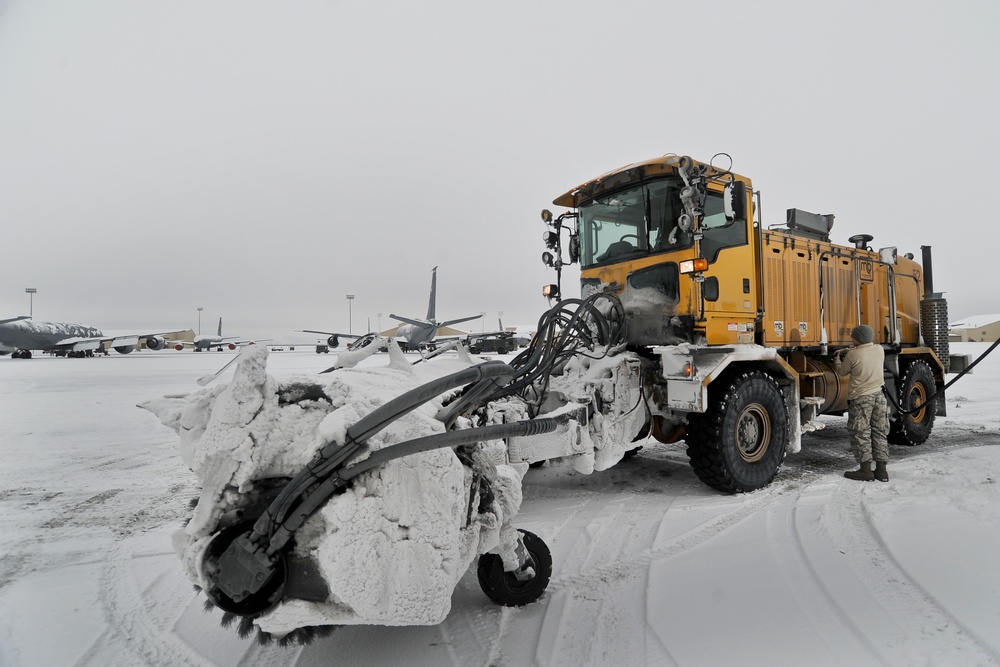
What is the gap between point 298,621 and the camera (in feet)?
5.87

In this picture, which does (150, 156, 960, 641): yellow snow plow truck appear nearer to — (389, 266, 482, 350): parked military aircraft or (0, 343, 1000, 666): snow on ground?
(0, 343, 1000, 666): snow on ground

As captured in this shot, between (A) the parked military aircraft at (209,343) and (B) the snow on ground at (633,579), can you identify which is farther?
(A) the parked military aircraft at (209,343)

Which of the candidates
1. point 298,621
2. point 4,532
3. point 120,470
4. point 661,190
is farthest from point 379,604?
point 120,470

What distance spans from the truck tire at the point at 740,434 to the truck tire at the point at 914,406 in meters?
3.00

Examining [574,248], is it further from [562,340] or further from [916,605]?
[916,605]

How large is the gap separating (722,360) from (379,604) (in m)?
3.44

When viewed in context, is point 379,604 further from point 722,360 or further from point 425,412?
point 722,360

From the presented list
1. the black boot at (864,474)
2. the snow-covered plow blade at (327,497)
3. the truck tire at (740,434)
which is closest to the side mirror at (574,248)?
the truck tire at (740,434)

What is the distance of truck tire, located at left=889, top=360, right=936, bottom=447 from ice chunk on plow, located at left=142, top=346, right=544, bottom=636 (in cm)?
701

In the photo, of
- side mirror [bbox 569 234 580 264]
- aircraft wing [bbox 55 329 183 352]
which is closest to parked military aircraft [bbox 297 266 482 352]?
aircraft wing [bbox 55 329 183 352]

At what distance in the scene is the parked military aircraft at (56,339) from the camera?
94.5ft

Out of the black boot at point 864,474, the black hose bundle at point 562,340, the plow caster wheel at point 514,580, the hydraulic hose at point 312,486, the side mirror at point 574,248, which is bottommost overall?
the black boot at point 864,474

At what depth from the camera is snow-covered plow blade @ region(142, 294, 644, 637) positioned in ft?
5.81

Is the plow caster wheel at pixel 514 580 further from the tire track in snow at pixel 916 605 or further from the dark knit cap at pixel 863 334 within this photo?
the dark knit cap at pixel 863 334
